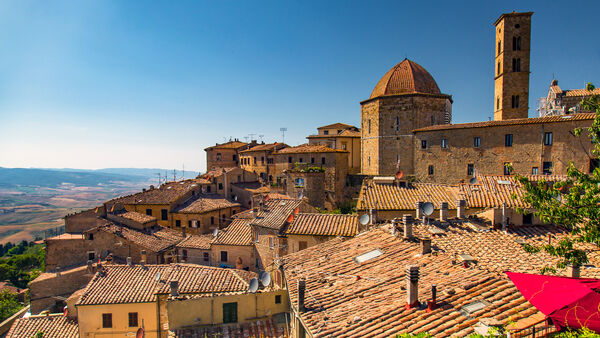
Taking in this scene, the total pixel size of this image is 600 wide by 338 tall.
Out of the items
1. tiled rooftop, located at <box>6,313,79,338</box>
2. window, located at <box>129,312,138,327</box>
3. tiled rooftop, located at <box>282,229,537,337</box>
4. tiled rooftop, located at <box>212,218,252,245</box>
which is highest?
tiled rooftop, located at <box>282,229,537,337</box>

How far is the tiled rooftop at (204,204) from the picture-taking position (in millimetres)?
39719

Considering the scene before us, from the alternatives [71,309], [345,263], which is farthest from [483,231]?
[71,309]

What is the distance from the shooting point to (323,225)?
21.3m

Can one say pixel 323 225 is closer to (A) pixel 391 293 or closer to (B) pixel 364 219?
(B) pixel 364 219

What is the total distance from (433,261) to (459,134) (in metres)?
26.5

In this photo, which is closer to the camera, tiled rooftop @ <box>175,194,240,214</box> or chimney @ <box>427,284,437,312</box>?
chimney @ <box>427,284,437,312</box>

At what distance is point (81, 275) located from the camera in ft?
89.8

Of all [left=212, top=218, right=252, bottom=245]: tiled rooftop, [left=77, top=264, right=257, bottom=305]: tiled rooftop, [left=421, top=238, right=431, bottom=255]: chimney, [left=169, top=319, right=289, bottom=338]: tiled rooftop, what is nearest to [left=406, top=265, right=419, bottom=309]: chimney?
[left=421, top=238, right=431, bottom=255]: chimney

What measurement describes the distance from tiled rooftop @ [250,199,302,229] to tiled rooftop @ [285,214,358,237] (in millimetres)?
2085

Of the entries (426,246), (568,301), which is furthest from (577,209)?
(426,246)

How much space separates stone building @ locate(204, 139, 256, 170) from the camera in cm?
6488

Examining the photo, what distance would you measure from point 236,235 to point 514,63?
35319 millimetres

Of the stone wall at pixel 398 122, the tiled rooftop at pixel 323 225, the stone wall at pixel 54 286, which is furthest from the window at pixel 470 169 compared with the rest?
the stone wall at pixel 54 286

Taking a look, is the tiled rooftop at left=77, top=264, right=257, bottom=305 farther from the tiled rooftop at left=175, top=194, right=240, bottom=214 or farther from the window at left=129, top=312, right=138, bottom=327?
the tiled rooftop at left=175, top=194, right=240, bottom=214
